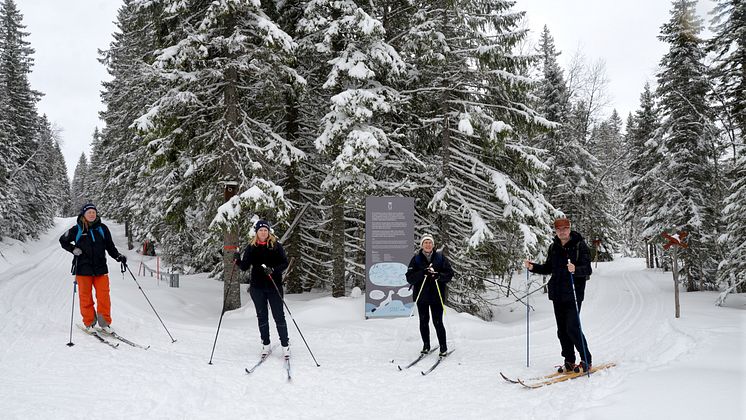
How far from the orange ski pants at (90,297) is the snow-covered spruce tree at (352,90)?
5.31m

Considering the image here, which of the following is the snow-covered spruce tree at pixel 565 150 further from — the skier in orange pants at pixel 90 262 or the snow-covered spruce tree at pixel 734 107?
the skier in orange pants at pixel 90 262

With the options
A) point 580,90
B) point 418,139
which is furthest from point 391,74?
point 580,90

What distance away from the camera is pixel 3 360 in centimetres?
638

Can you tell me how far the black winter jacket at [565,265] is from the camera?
20.3 ft

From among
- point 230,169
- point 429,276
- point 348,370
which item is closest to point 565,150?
point 230,169

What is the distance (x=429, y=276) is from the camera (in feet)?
24.7

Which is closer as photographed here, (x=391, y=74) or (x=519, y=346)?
(x=519, y=346)

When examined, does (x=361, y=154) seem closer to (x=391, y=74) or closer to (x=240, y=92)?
(x=391, y=74)

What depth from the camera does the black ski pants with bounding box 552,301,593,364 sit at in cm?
613

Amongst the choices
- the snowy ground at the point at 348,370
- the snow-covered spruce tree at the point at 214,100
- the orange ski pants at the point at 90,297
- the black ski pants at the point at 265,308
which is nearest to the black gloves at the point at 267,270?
the black ski pants at the point at 265,308

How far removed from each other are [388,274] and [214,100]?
24.1 feet

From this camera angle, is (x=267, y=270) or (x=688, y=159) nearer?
(x=267, y=270)

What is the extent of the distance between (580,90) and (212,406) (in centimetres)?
2930

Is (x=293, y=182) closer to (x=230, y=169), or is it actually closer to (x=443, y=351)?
(x=230, y=169)
